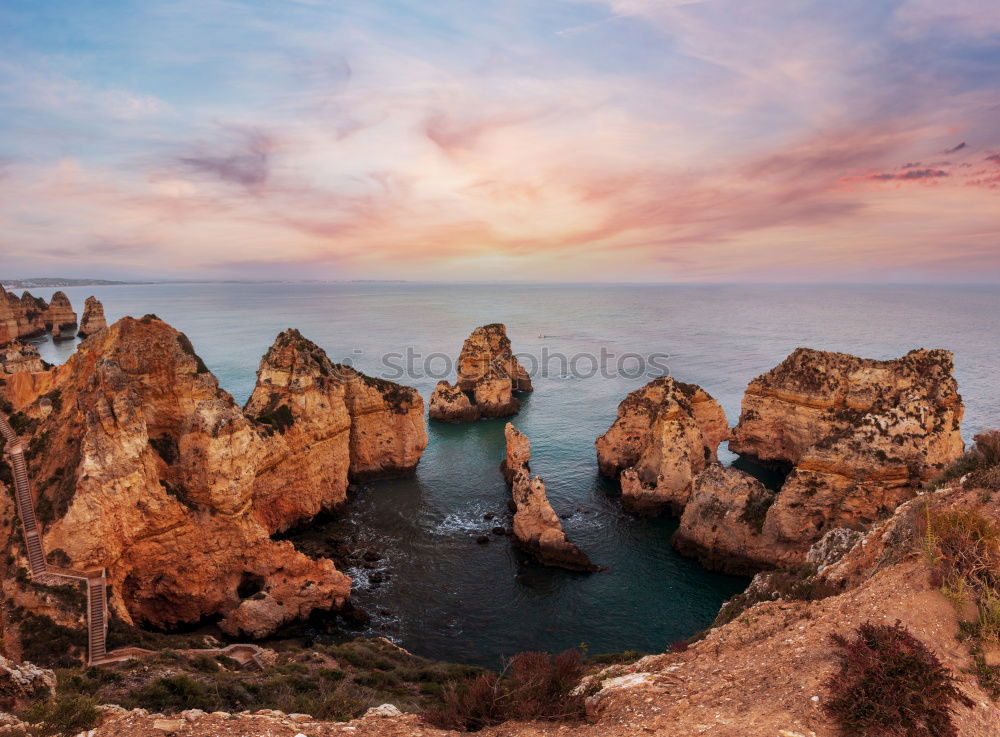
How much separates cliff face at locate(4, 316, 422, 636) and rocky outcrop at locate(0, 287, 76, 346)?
10789 centimetres

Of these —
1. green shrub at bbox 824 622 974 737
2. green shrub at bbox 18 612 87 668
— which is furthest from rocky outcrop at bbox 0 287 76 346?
green shrub at bbox 824 622 974 737

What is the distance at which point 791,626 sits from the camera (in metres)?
10.5

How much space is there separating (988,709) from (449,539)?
28.7 meters

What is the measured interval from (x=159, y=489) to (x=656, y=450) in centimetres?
3122

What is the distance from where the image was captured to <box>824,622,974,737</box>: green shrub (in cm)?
720

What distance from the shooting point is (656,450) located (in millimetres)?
37000

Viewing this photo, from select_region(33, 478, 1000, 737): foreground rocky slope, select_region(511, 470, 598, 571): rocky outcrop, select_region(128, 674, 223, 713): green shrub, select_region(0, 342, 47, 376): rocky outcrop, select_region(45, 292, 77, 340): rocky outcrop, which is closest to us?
select_region(33, 478, 1000, 737): foreground rocky slope

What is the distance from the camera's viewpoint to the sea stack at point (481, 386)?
202 ft

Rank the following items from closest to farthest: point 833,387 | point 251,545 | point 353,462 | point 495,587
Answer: point 251,545, point 495,587, point 833,387, point 353,462

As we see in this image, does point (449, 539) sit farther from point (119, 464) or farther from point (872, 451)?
point (872, 451)

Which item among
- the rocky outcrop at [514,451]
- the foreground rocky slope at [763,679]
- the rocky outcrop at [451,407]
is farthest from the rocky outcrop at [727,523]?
the rocky outcrop at [451,407]

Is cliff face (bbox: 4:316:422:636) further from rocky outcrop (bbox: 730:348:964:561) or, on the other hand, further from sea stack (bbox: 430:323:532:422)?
sea stack (bbox: 430:323:532:422)

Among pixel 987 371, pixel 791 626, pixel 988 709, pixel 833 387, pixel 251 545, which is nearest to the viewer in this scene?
pixel 988 709

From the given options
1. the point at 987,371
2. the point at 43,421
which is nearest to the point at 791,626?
the point at 43,421
